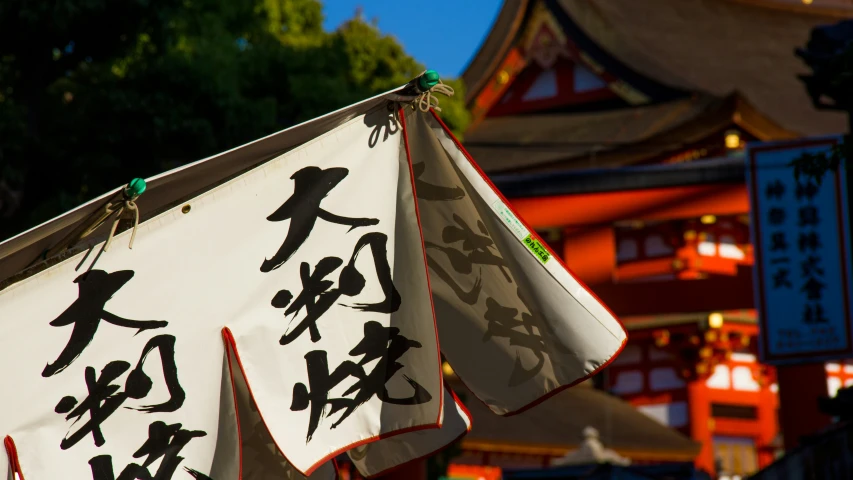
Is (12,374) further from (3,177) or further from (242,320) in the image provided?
(3,177)

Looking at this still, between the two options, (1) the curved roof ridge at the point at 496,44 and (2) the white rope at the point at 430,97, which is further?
(1) the curved roof ridge at the point at 496,44

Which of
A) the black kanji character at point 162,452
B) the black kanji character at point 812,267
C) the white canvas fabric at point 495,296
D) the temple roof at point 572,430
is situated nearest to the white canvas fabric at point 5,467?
the black kanji character at point 162,452

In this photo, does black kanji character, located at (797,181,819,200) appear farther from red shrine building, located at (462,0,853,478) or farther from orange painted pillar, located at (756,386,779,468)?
orange painted pillar, located at (756,386,779,468)

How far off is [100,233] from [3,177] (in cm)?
572

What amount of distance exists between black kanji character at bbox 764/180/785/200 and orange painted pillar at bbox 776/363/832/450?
239 cm

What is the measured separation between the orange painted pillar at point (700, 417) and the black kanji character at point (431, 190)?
14408 millimetres

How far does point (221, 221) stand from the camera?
11.1 feet

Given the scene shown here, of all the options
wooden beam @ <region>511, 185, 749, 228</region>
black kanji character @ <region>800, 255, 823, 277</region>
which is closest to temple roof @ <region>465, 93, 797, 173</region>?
wooden beam @ <region>511, 185, 749, 228</region>

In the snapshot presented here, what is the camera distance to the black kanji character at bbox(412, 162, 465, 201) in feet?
12.9

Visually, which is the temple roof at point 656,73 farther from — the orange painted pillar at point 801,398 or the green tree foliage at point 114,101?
the green tree foliage at point 114,101

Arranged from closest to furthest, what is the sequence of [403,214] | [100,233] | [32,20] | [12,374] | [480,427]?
[12,374] < [100,233] < [403,214] < [32,20] < [480,427]

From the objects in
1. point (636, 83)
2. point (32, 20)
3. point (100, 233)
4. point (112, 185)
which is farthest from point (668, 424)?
point (100, 233)

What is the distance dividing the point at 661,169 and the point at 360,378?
1075 centimetres

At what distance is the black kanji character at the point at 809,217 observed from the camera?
11328 millimetres
